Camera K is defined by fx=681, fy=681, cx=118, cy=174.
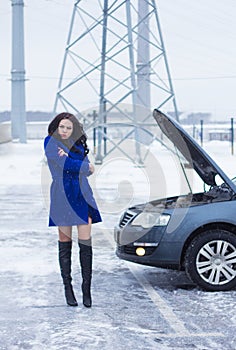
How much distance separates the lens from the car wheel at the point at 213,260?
6.64 metres

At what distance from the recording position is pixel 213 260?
6.68 metres

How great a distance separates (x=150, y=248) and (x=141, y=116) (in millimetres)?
25196

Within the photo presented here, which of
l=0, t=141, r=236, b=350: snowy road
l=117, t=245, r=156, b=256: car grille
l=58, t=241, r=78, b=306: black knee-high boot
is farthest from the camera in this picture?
l=117, t=245, r=156, b=256: car grille

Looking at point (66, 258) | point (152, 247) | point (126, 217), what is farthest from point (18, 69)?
point (66, 258)

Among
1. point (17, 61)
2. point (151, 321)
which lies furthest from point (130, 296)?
point (17, 61)

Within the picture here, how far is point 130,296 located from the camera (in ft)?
21.6

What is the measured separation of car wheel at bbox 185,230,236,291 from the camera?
664cm

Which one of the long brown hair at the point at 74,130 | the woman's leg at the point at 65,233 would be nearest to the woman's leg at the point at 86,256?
the woman's leg at the point at 65,233

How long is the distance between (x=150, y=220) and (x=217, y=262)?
31.1 inches

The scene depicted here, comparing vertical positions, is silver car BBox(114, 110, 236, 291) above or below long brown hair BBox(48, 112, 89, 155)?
below

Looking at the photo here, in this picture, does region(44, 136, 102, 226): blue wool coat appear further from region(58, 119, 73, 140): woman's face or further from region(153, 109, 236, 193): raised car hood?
region(153, 109, 236, 193): raised car hood

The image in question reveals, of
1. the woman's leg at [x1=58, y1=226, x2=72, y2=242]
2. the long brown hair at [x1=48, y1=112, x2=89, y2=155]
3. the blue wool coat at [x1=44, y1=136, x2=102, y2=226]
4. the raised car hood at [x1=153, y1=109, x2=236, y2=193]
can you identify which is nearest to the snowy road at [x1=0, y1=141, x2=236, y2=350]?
the woman's leg at [x1=58, y1=226, x2=72, y2=242]

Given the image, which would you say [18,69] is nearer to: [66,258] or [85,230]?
[66,258]

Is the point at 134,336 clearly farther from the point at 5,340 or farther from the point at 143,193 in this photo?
the point at 143,193
